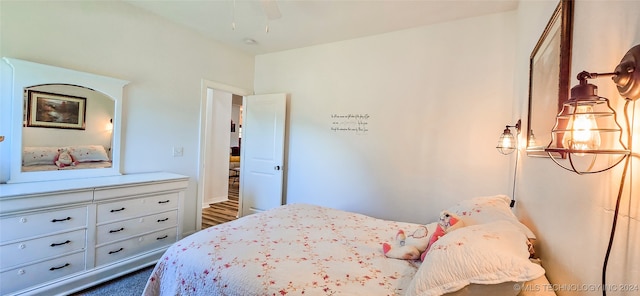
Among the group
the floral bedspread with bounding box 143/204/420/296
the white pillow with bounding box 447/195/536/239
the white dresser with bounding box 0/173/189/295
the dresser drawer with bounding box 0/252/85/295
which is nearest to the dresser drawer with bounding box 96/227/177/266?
the white dresser with bounding box 0/173/189/295

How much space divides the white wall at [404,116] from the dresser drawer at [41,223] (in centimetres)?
225

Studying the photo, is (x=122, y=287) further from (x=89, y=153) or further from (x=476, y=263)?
(x=476, y=263)

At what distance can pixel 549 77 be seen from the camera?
1.25 m

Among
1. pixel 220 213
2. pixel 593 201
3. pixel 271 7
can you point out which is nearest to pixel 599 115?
pixel 593 201

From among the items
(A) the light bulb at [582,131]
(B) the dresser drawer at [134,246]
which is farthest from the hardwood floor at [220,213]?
(A) the light bulb at [582,131]

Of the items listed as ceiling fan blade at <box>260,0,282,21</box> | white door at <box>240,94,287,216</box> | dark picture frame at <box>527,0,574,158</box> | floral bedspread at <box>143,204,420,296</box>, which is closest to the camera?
dark picture frame at <box>527,0,574,158</box>

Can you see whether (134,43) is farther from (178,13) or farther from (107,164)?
(107,164)

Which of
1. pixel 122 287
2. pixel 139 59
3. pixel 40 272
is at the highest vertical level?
pixel 139 59

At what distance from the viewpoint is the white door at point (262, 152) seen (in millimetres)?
3664

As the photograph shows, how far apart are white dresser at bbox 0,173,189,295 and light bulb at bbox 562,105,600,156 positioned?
9.12 ft

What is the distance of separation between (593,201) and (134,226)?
297 cm

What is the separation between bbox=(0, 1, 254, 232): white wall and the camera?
2.10 metres

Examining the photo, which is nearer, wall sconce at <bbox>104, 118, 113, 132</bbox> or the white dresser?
the white dresser

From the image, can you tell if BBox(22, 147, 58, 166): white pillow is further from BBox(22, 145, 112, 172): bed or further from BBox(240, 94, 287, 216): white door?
BBox(240, 94, 287, 216): white door
